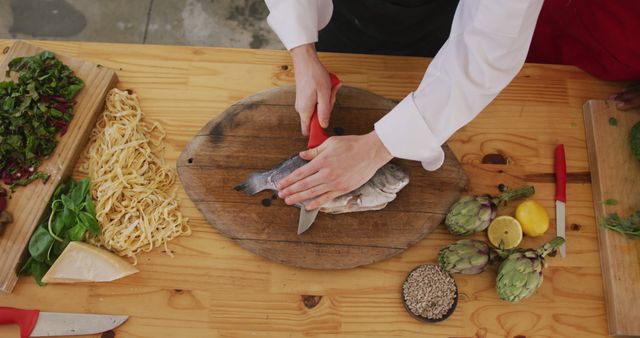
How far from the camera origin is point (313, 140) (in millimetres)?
1874

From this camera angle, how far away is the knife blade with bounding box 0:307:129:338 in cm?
170

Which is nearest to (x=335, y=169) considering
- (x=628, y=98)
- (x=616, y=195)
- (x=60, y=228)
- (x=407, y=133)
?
(x=407, y=133)

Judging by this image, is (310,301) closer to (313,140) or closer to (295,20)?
(313,140)

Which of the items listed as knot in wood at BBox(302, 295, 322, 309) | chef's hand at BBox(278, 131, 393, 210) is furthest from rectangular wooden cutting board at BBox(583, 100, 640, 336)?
knot in wood at BBox(302, 295, 322, 309)

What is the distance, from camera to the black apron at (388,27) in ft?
7.17

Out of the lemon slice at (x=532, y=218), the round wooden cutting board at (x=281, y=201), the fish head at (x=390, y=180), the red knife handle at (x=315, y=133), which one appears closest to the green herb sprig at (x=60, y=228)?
the round wooden cutting board at (x=281, y=201)

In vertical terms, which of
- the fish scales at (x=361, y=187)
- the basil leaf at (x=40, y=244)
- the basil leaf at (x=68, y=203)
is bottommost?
the fish scales at (x=361, y=187)

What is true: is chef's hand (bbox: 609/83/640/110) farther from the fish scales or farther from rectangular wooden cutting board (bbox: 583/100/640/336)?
the fish scales

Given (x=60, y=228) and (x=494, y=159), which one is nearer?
(x=60, y=228)

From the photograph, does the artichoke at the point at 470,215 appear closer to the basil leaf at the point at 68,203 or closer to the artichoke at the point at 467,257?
the artichoke at the point at 467,257

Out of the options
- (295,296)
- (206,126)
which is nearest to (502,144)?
(295,296)

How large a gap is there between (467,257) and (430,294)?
184 mm

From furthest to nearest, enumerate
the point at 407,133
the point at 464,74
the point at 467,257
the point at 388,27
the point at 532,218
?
1. the point at 388,27
2. the point at 532,218
3. the point at 467,257
4. the point at 407,133
5. the point at 464,74

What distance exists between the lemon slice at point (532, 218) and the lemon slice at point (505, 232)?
3 centimetres
